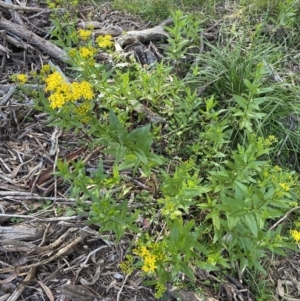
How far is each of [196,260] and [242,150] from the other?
0.60 metres

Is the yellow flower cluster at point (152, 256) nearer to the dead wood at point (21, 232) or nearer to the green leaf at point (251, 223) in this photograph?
the green leaf at point (251, 223)

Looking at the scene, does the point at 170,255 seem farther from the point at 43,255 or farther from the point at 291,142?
the point at 291,142

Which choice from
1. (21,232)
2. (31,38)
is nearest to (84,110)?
(21,232)

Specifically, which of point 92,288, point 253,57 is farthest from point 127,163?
point 253,57

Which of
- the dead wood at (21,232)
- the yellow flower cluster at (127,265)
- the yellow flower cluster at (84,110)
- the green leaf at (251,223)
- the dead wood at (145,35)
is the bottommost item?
the dead wood at (21,232)

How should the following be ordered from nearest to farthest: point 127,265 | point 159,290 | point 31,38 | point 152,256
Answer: point 152,256
point 159,290
point 127,265
point 31,38

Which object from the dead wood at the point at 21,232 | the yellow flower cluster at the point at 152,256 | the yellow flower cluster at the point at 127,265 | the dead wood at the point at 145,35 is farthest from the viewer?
the dead wood at the point at 145,35

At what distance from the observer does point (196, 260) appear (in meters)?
2.03

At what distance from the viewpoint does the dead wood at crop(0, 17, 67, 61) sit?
3018 millimetres

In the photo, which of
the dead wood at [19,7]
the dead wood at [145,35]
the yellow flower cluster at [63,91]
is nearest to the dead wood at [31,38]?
the dead wood at [19,7]

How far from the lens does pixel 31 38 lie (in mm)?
3033

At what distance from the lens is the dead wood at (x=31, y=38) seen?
3.02 metres

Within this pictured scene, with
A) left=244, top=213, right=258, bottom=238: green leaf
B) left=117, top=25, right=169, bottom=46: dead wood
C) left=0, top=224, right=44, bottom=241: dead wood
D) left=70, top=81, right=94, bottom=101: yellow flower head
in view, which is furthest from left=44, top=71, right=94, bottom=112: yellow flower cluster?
left=117, top=25, right=169, bottom=46: dead wood

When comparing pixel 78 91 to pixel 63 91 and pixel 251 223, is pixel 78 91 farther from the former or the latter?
pixel 251 223
